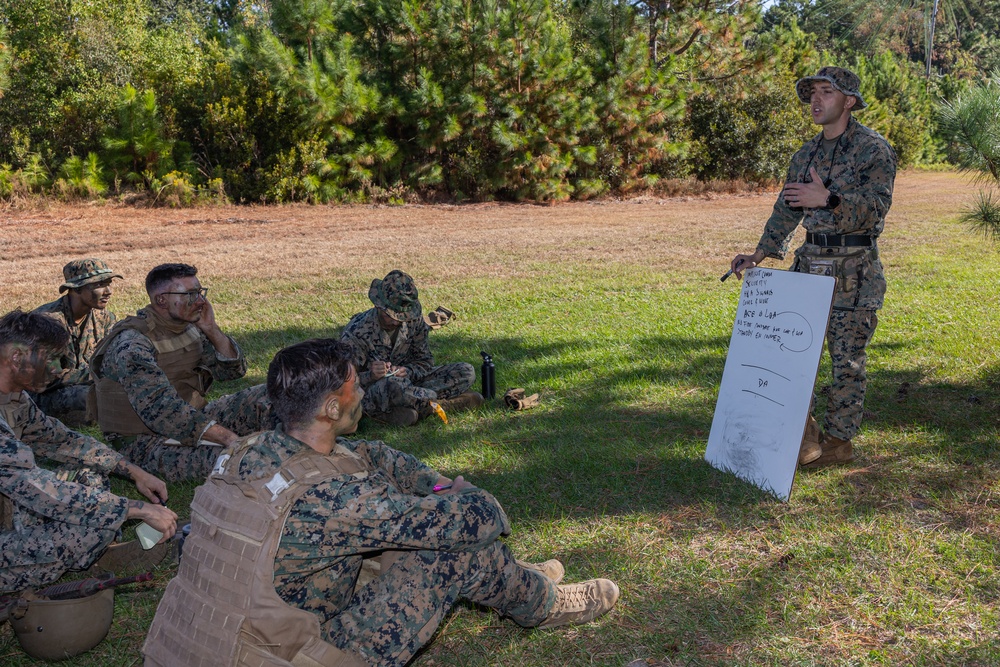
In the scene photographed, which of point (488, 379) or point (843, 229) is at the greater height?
point (843, 229)

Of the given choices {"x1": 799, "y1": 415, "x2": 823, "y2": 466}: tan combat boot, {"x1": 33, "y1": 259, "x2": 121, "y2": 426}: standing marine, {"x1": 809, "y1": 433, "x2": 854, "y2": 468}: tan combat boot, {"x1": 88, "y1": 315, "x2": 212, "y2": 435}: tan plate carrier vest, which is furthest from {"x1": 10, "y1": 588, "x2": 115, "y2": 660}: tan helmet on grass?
{"x1": 809, "y1": 433, "x2": 854, "y2": 468}: tan combat boot

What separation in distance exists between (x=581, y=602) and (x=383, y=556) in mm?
959

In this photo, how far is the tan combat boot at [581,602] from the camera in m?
3.79

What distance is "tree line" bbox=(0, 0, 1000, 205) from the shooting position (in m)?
22.1

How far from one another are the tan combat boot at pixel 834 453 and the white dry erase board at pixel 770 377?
0.49 metres

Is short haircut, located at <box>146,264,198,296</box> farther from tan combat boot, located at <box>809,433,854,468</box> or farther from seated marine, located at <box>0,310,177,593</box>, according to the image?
tan combat boot, located at <box>809,433,854,468</box>

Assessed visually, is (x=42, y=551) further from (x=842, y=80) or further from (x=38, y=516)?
(x=842, y=80)

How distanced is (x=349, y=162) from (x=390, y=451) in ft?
66.2

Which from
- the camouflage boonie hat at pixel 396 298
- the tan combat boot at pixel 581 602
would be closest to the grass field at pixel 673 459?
the tan combat boot at pixel 581 602

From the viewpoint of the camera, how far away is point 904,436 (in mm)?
5855

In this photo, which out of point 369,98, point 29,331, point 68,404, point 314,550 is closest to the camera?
point 314,550

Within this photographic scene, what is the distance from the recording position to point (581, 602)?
3.85 metres

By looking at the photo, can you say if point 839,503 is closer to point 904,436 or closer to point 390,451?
point 904,436

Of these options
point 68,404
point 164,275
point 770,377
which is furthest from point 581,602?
point 68,404
